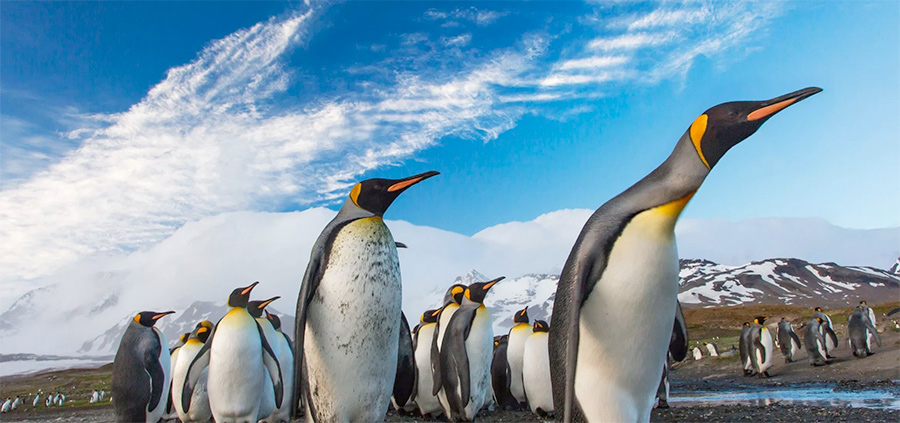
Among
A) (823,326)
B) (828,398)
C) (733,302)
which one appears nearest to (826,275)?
(733,302)

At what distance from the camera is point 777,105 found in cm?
267

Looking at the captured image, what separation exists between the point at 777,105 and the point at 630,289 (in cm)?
106

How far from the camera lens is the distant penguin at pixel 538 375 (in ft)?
24.1

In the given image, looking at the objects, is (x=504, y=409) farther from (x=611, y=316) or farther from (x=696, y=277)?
(x=696, y=277)

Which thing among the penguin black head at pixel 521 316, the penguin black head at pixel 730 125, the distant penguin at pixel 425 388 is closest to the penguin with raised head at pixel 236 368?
the distant penguin at pixel 425 388

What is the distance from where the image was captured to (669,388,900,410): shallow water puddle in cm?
776

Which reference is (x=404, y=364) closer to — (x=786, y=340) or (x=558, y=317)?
(x=558, y=317)

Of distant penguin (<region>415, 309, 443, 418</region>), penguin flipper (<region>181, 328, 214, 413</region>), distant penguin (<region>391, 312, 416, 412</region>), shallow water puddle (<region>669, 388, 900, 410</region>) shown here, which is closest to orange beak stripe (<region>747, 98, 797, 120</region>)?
distant penguin (<region>391, 312, 416, 412</region>)

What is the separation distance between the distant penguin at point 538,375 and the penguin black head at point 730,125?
501cm

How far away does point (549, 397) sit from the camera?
7.30m

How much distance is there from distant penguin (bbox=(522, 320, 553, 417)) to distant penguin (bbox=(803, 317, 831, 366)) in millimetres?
9959

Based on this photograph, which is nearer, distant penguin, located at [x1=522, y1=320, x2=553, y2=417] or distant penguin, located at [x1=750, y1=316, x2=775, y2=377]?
distant penguin, located at [x1=522, y1=320, x2=553, y2=417]

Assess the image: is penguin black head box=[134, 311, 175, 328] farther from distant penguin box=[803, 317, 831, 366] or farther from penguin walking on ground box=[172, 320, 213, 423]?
distant penguin box=[803, 317, 831, 366]

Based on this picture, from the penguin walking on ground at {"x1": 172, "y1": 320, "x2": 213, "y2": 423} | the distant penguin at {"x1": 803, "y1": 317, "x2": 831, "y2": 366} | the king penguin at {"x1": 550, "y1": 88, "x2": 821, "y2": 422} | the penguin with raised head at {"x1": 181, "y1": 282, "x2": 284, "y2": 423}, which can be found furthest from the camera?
the distant penguin at {"x1": 803, "y1": 317, "x2": 831, "y2": 366}
